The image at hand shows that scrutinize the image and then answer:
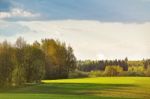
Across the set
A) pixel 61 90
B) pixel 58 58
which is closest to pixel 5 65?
pixel 61 90

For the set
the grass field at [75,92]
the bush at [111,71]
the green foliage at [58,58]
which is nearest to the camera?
the grass field at [75,92]

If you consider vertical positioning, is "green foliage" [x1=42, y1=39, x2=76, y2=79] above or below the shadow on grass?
above

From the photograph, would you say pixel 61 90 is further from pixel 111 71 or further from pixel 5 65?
pixel 111 71

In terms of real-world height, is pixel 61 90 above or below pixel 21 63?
below

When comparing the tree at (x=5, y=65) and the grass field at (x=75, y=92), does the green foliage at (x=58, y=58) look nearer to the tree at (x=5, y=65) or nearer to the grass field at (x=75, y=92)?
the tree at (x=5, y=65)

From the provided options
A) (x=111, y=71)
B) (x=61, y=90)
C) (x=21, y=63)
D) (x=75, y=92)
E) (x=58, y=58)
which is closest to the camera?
(x=75, y=92)

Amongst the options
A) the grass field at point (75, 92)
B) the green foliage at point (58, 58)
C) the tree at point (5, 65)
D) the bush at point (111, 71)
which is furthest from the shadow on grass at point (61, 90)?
the bush at point (111, 71)

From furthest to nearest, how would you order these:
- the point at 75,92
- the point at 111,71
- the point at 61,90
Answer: the point at 111,71, the point at 61,90, the point at 75,92

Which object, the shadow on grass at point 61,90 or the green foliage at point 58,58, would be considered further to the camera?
the green foliage at point 58,58

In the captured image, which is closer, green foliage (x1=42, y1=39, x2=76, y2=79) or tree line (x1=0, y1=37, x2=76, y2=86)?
tree line (x1=0, y1=37, x2=76, y2=86)

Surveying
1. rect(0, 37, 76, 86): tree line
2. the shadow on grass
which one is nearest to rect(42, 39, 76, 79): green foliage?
rect(0, 37, 76, 86): tree line

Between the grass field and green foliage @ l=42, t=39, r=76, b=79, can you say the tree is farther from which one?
green foliage @ l=42, t=39, r=76, b=79

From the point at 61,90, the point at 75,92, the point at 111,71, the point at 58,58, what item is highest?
the point at 58,58

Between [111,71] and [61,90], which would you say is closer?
[61,90]
